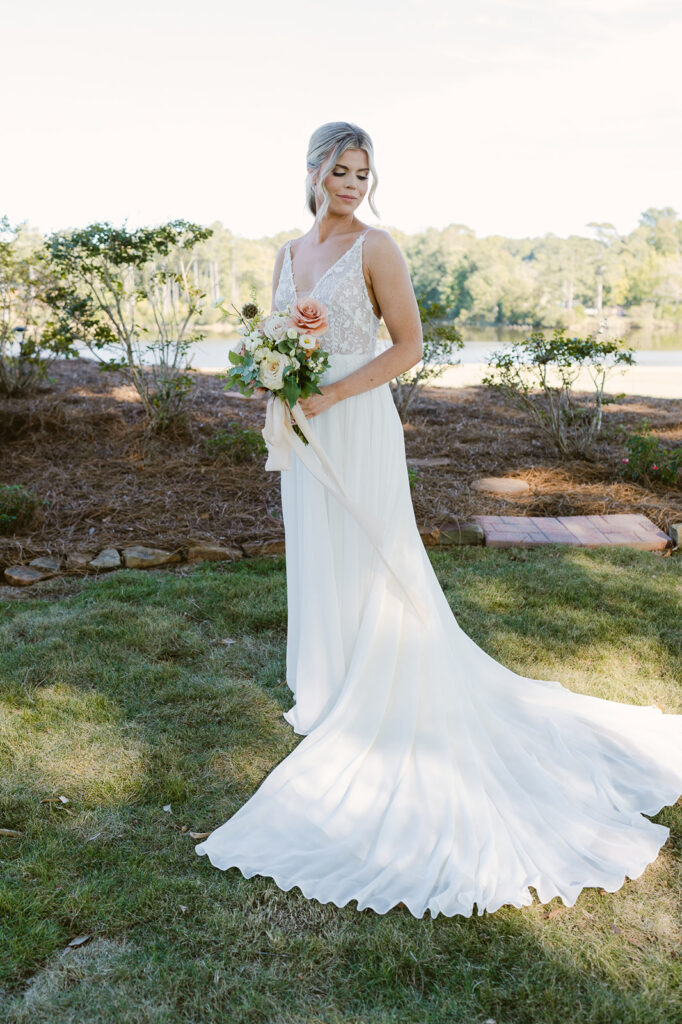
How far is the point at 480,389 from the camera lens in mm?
12570

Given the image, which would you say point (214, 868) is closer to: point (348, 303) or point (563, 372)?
point (348, 303)

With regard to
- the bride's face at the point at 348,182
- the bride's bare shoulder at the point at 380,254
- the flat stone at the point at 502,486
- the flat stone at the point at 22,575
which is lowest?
the flat stone at the point at 22,575

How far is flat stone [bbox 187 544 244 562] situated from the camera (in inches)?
218

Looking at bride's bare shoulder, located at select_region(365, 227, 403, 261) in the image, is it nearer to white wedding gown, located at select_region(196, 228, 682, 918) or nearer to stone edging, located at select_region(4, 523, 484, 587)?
white wedding gown, located at select_region(196, 228, 682, 918)

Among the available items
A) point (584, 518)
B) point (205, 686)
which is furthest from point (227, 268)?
point (205, 686)

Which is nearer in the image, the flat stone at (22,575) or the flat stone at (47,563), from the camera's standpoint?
the flat stone at (22,575)

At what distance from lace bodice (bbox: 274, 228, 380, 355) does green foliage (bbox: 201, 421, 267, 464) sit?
14.4 feet

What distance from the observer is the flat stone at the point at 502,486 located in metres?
6.82

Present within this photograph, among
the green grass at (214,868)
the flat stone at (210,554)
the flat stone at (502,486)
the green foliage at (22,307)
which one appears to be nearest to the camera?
the green grass at (214,868)

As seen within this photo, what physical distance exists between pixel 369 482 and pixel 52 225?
6.11 m

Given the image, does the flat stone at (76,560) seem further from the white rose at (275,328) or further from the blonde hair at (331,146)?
the blonde hair at (331,146)

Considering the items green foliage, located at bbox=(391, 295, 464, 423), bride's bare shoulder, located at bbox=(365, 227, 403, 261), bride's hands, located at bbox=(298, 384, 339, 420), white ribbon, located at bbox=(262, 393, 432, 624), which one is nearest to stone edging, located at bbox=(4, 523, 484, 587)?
white ribbon, located at bbox=(262, 393, 432, 624)

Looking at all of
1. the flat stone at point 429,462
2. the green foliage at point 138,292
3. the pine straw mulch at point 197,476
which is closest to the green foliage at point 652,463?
the pine straw mulch at point 197,476

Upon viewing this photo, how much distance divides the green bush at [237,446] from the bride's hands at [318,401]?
14.6 ft
